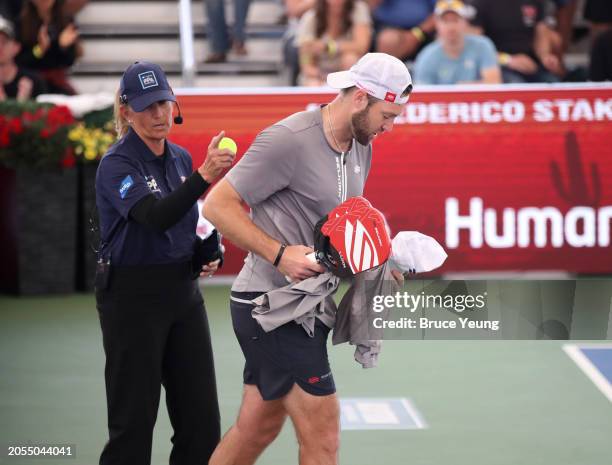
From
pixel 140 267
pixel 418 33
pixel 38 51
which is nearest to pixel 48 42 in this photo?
pixel 38 51

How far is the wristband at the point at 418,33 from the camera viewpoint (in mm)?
14547

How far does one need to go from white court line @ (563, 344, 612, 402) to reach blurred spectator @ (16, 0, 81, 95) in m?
6.56

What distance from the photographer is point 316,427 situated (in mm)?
5309

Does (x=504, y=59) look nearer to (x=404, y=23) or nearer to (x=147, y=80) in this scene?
(x=404, y=23)

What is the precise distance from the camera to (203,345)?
19.5ft

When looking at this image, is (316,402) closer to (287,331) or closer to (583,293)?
(287,331)

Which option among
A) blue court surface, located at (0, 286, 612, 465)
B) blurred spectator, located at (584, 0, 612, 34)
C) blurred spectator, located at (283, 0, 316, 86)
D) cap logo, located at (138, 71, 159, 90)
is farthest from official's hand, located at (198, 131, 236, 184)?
blurred spectator, located at (584, 0, 612, 34)

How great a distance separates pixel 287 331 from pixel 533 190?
23.7ft

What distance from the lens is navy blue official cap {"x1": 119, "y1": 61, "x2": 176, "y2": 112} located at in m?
5.66

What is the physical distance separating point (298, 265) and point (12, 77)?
348 inches

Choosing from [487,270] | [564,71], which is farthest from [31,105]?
[564,71]

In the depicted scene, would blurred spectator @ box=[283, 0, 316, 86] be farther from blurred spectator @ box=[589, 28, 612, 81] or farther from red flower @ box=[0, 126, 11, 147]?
red flower @ box=[0, 126, 11, 147]

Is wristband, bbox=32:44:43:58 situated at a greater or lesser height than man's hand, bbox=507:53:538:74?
greater

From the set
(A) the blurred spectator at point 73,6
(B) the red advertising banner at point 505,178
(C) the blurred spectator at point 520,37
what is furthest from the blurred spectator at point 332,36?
(A) the blurred spectator at point 73,6
